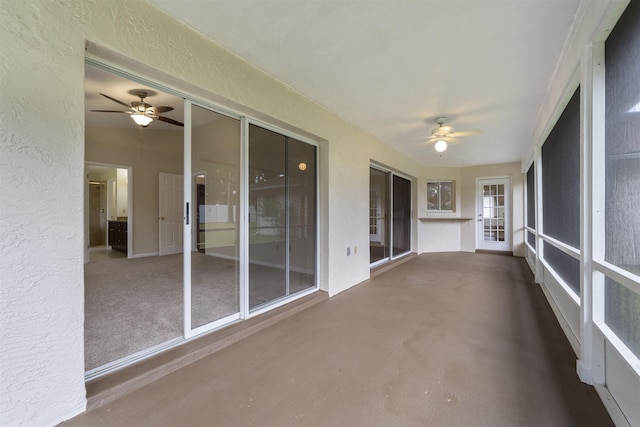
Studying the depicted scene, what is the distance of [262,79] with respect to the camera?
2.50m

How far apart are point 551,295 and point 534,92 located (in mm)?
2375

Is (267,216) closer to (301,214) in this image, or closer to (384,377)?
(301,214)

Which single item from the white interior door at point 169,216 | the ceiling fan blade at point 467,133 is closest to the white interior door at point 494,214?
the ceiling fan blade at point 467,133

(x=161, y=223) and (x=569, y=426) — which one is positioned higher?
(x=161, y=223)

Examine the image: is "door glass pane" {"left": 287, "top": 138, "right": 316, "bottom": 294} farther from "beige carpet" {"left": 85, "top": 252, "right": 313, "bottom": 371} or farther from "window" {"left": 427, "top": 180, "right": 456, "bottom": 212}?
"window" {"left": 427, "top": 180, "right": 456, "bottom": 212}

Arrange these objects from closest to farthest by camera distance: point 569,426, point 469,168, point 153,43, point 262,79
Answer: point 569,426, point 153,43, point 262,79, point 469,168

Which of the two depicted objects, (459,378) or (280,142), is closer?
(459,378)

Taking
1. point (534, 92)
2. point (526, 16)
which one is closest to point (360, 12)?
point (526, 16)

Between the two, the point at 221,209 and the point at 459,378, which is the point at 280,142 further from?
the point at 459,378

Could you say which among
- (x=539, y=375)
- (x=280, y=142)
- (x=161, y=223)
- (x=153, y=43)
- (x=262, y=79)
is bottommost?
(x=539, y=375)

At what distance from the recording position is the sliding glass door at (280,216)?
2.77 metres

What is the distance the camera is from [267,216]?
291cm

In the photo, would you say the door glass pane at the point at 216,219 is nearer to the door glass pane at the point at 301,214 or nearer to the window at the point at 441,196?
the door glass pane at the point at 301,214

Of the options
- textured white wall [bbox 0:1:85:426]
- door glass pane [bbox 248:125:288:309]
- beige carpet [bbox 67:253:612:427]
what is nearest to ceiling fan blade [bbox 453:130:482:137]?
beige carpet [bbox 67:253:612:427]
